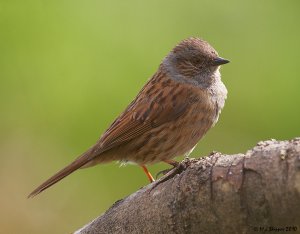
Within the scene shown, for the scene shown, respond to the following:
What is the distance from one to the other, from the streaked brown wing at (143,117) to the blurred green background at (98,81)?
4.47 ft

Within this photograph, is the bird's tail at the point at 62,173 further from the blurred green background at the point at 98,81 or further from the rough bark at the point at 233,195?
the rough bark at the point at 233,195

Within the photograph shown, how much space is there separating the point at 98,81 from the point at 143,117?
7.59 ft

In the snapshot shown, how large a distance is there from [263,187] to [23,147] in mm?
5187

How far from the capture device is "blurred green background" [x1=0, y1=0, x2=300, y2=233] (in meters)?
7.49

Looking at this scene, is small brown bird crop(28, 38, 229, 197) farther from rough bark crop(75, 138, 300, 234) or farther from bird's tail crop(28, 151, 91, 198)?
rough bark crop(75, 138, 300, 234)

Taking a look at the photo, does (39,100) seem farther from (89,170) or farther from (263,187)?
(263,187)

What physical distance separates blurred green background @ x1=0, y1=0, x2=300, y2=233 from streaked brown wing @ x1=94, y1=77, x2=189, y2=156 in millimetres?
1361

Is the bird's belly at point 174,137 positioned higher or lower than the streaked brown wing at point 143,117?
lower

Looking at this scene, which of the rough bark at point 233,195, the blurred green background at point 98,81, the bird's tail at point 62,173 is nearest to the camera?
the rough bark at point 233,195

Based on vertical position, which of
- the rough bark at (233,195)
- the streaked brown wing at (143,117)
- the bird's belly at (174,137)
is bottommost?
the rough bark at (233,195)

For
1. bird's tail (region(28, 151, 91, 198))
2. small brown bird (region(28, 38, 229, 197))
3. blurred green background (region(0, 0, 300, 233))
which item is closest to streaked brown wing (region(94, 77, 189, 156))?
small brown bird (region(28, 38, 229, 197))

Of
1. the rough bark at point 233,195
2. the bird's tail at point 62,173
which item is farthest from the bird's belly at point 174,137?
the rough bark at point 233,195

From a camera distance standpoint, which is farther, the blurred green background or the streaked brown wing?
the blurred green background

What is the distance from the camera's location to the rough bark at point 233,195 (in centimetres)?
298
